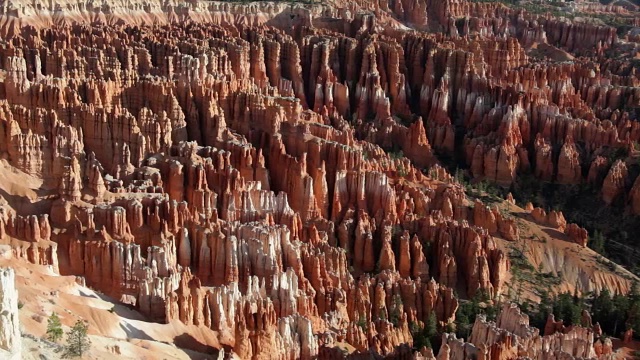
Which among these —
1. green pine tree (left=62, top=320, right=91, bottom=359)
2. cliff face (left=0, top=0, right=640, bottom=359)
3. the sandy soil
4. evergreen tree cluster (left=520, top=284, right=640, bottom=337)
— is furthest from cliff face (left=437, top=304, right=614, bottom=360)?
green pine tree (left=62, top=320, right=91, bottom=359)

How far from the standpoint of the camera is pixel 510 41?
81.9 m

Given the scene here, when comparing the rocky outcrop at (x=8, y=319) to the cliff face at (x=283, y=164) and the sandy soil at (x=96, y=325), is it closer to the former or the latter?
the sandy soil at (x=96, y=325)

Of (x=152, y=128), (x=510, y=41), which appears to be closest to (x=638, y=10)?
(x=510, y=41)

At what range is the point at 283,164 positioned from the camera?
159 feet

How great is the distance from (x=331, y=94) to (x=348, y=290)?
112 feet

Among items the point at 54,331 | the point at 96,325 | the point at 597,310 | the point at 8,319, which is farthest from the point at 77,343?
the point at 597,310

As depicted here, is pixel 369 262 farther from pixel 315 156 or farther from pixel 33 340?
pixel 33 340

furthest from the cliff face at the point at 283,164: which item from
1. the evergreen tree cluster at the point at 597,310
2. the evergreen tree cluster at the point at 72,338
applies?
the evergreen tree cluster at the point at 72,338

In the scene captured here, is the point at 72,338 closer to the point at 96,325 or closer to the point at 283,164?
the point at 96,325

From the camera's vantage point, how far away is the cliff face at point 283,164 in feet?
117

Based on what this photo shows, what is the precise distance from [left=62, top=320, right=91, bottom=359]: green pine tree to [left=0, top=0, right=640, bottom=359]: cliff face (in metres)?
7.88

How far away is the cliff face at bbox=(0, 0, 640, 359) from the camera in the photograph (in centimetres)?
3559

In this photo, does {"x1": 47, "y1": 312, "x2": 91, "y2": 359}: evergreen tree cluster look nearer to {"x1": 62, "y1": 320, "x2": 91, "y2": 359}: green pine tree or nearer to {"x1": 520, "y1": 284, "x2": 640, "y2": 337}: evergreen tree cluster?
{"x1": 62, "y1": 320, "x2": 91, "y2": 359}: green pine tree

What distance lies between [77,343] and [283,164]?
26.0 meters
